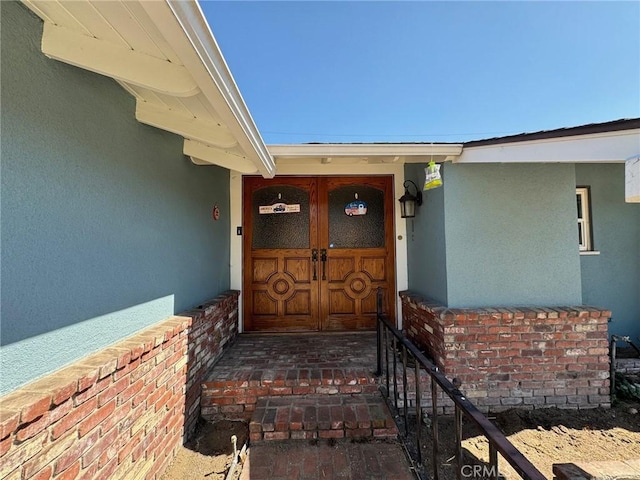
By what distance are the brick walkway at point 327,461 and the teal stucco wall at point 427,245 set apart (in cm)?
158

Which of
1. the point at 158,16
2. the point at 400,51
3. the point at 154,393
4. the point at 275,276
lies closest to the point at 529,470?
the point at 158,16

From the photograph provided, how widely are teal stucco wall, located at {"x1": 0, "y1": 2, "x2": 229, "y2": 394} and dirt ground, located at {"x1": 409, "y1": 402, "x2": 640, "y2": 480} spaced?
7.83 ft

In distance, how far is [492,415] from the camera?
2.77 metres

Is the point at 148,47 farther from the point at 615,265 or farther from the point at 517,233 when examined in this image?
the point at 615,265

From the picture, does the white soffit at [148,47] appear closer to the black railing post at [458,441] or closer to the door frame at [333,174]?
the black railing post at [458,441]

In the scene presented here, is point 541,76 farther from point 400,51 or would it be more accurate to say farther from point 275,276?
point 275,276

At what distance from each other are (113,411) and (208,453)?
1.08 m

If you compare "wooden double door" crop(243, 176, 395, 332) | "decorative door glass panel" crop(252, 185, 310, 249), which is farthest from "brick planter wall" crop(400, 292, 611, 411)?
"decorative door glass panel" crop(252, 185, 310, 249)

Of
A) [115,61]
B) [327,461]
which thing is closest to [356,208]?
[327,461]

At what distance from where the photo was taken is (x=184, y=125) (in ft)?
6.98

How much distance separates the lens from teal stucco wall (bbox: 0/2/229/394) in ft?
3.75

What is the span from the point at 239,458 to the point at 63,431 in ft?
4.39

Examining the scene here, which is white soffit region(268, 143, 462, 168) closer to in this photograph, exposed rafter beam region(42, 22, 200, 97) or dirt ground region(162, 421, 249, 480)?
exposed rafter beam region(42, 22, 200, 97)

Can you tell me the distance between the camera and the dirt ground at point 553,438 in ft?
7.23
